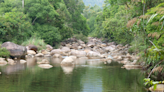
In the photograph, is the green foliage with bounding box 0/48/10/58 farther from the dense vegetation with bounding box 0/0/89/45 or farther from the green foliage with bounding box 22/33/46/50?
the green foliage with bounding box 22/33/46/50

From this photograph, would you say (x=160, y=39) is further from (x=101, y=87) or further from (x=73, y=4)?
(x=73, y=4)

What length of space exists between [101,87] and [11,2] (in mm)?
30380

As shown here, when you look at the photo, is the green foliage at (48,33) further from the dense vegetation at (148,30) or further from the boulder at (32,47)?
the dense vegetation at (148,30)

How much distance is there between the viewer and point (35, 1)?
3753 centimetres

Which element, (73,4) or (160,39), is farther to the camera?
(73,4)

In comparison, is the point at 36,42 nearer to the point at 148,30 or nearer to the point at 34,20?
the point at 34,20

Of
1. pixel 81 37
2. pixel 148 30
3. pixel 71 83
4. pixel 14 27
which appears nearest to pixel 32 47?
pixel 14 27

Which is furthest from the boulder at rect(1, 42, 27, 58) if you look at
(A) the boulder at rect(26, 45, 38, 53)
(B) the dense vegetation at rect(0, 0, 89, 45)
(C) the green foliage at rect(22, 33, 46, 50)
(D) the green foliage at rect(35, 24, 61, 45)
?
(D) the green foliage at rect(35, 24, 61, 45)

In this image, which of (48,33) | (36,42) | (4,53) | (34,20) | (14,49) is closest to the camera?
(4,53)

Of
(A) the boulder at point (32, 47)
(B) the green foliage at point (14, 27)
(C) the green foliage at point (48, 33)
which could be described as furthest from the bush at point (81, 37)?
(A) the boulder at point (32, 47)

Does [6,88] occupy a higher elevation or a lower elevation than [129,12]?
lower

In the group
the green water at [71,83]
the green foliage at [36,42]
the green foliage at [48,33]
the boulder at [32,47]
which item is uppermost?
the green foliage at [48,33]

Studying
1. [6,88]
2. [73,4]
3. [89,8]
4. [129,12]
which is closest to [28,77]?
[6,88]

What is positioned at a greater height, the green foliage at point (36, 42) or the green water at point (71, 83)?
the green foliage at point (36, 42)
